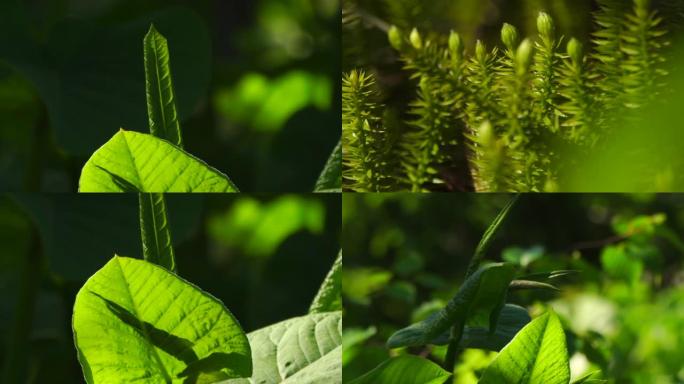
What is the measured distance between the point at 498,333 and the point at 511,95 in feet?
0.38

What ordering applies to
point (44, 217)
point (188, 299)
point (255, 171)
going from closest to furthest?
point (188, 299) < point (44, 217) < point (255, 171)

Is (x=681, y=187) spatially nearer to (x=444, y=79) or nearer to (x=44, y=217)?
(x=444, y=79)

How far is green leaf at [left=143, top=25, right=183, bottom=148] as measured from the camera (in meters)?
0.34

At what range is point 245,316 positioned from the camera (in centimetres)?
94

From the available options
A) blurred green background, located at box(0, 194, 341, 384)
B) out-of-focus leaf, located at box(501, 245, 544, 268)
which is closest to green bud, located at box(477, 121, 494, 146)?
blurred green background, located at box(0, 194, 341, 384)

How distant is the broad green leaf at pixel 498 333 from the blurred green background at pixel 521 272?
13cm

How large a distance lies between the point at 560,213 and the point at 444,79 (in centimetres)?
141

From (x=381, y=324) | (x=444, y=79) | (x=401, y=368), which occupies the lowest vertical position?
(x=381, y=324)

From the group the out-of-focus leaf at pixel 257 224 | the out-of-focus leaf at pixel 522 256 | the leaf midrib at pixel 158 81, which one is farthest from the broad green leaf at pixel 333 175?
the out-of-focus leaf at pixel 257 224

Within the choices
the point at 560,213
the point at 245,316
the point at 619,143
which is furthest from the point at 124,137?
the point at 560,213

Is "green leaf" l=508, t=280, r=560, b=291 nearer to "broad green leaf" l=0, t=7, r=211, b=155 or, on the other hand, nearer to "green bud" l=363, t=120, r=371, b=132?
"green bud" l=363, t=120, r=371, b=132

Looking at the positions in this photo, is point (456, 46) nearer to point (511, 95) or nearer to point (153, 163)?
point (511, 95)

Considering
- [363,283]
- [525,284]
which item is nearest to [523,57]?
[525,284]

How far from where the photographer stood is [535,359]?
0.33 metres
